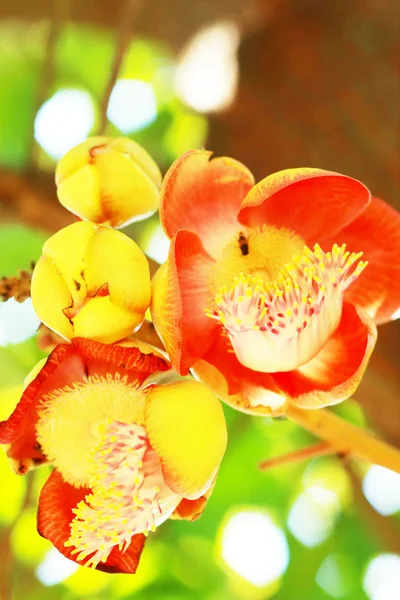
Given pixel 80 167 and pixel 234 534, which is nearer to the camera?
pixel 80 167

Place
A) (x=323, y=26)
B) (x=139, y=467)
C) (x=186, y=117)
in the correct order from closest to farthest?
(x=139, y=467)
(x=323, y=26)
(x=186, y=117)

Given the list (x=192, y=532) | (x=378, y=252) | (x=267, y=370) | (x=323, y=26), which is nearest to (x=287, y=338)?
(x=267, y=370)

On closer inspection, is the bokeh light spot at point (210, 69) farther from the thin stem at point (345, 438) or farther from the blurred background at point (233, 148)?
the thin stem at point (345, 438)

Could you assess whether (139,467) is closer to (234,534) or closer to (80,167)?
(80,167)

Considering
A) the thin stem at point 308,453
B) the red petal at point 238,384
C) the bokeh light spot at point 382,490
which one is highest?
the red petal at point 238,384

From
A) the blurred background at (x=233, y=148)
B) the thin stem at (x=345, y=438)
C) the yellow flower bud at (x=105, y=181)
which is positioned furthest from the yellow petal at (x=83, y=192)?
the blurred background at (x=233, y=148)

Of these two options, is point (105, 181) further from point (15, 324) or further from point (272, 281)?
point (15, 324)

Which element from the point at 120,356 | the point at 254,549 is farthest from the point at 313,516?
the point at 120,356
